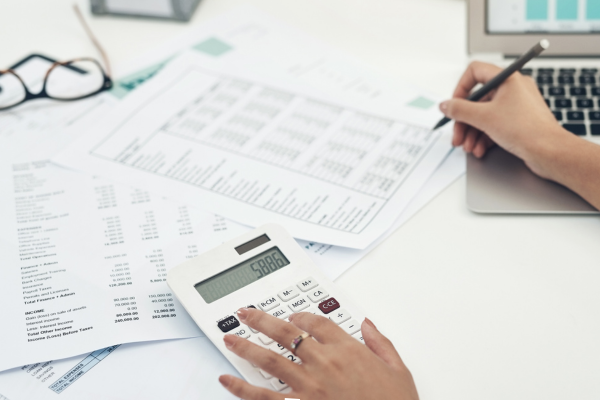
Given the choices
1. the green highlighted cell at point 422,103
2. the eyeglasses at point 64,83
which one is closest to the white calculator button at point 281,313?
the green highlighted cell at point 422,103

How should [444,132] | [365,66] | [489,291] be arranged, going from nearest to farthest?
[489,291]
[444,132]
[365,66]

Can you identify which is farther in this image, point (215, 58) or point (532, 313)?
point (215, 58)

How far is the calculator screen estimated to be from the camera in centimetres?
56

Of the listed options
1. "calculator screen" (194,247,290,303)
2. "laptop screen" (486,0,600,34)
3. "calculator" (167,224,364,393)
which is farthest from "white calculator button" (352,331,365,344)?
"laptop screen" (486,0,600,34)

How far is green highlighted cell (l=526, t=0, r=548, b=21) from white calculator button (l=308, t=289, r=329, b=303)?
532mm

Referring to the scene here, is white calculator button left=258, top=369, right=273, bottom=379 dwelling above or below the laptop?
below

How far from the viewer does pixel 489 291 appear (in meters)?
0.58

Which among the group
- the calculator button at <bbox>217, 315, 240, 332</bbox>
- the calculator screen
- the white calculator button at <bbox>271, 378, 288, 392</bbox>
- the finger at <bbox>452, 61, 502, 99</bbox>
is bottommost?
the white calculator button at <bbox>271, 378, 288, 392</bbox>

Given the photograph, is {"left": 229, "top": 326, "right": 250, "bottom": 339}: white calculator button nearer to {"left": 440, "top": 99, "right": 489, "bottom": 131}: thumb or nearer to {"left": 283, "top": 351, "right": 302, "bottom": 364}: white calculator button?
{"left": 283, "top": 351, "right": 302, "bottom": 364}: white calculator button

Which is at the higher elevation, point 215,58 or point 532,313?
point 215,58

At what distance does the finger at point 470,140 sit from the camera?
731 millimetres

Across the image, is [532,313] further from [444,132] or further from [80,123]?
[80,123]

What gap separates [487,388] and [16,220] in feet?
1.75

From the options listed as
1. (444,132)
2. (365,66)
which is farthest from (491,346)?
(365,66)
